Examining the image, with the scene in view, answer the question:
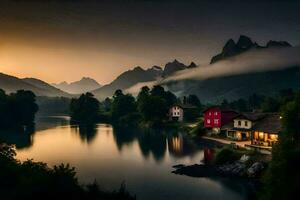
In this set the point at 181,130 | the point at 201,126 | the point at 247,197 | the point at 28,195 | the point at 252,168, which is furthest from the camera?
the point at 181,130

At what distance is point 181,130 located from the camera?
126 meters

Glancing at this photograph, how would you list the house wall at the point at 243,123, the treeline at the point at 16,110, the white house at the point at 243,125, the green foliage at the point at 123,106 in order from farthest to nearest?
the green foliage at the point at 123,106, the treeline at the point at 16,110, the house wall at the point at 243,123, the white house at the point at 243,125

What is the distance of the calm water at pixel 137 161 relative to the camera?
155ft

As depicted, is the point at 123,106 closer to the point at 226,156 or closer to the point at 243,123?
the point at 243,123

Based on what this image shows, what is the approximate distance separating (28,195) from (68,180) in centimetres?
358

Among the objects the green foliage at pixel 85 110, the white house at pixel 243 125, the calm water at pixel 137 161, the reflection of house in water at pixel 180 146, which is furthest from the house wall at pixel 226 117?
the green foliage at pixel 85 110

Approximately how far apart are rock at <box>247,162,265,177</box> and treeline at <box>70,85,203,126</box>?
89.0 meters

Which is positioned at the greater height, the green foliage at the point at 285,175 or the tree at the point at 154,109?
the tree at the point at 154,109

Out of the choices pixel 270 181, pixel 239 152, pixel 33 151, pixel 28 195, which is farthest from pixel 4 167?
pixel 33 151

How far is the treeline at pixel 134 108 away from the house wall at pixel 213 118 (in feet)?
126

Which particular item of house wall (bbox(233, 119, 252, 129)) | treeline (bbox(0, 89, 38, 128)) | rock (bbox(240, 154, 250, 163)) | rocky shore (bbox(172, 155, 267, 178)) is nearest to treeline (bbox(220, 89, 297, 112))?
house wall (bbox(233, 119, 252, 129))

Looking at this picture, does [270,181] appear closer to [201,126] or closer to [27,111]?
[201,126]

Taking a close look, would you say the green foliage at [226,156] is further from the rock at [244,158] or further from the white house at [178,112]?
the white house at [178,112]

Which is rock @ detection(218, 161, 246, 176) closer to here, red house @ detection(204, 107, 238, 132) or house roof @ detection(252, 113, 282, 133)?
house roof @ detection(252, 113, 282, 133)
